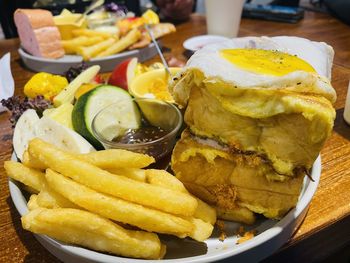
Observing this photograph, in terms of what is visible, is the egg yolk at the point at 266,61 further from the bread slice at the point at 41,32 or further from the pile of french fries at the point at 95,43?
the bread slice at the point at 41,32

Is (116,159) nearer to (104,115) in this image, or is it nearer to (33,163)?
(33,163)

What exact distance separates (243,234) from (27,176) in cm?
71

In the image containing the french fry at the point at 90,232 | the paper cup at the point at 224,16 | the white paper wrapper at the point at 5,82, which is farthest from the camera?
the paper cup at the point at 224,16

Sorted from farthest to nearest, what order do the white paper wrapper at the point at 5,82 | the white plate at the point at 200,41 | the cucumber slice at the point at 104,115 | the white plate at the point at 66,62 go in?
the white plate at the point at 200,41 → the white plate at the point at 66,62 → the white paper wrapper at the point at 5,82 → the cucumber slice at the point at 104,115

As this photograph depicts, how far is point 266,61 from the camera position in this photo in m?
1.06

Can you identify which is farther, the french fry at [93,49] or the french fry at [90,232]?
the french fry at [93,49]

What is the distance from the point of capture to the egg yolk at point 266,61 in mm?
1002

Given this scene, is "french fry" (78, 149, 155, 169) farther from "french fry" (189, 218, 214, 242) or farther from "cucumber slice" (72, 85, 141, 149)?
"cucumber slice" (72, 85, 141, 149)

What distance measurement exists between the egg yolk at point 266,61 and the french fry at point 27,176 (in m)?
0.70

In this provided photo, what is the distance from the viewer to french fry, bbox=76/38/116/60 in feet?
7.91

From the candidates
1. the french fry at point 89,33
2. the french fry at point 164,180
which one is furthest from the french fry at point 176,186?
the french fry at point 89,33

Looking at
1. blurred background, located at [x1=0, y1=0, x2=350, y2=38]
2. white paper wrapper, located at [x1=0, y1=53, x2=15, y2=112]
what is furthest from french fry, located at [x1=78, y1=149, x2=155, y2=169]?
blurred background, located at [x1=0, y1=0, x2=350, y2=38]

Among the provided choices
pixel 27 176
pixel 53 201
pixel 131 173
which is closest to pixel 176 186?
pixel 131 173

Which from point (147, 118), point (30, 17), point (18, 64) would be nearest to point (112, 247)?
point (147, 118)
